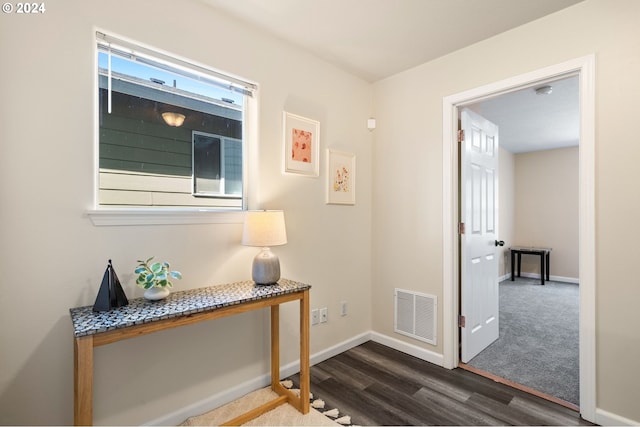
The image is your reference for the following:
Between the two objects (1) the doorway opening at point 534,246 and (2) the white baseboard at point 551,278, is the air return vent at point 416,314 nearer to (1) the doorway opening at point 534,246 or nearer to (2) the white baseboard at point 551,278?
(1) the doorway opening at point 534,246

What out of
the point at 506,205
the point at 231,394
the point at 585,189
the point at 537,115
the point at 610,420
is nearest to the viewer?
the point at 610,420

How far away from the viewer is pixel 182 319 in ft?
4.78

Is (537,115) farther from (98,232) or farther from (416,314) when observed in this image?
(98,232)

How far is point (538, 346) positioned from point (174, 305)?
318 cm

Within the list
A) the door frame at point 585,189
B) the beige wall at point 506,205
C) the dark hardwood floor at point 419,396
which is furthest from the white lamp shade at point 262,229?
the beige wall at point 506,205

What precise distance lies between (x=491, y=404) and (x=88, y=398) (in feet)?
7.30

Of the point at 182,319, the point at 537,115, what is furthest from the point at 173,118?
the point at 537,115

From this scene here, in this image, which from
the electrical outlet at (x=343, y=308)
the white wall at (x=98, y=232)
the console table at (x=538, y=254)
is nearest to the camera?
the white wall at (x=98, y=232)

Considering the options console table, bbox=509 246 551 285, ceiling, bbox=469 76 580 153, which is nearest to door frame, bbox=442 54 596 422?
ceiling, bbox=469 76 580 153

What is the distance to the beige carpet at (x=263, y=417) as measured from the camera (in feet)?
5.88

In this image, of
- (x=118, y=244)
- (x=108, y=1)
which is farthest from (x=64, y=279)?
(x=108, y=1)

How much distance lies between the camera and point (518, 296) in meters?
4.71

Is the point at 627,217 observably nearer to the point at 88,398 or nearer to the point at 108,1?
the point at 88,398

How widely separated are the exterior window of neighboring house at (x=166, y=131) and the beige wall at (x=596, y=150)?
1.41m
